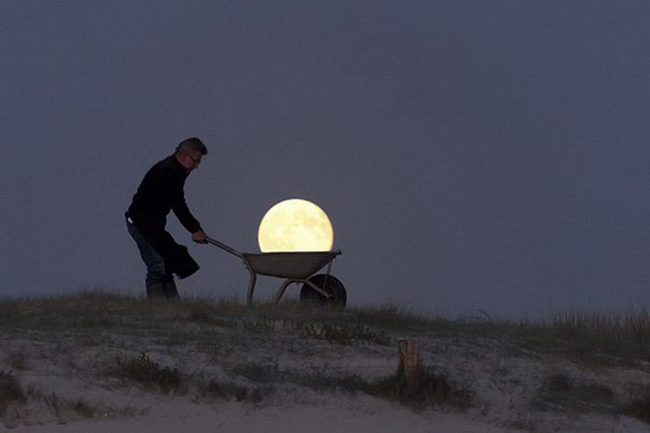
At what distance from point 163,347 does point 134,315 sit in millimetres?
1997

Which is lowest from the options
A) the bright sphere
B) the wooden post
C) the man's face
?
the wooden post

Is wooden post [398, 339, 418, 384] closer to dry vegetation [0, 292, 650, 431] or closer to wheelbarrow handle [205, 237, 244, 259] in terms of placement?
dry vegetation [0, 292, 650, 431]

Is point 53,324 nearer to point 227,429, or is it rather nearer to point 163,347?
point 163,347

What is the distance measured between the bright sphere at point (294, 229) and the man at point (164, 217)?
34.5 inches

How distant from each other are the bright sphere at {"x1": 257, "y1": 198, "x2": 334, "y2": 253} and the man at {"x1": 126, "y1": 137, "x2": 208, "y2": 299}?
88cm

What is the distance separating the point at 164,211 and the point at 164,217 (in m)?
0.08

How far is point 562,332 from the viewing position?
1358cm

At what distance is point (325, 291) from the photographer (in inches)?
558

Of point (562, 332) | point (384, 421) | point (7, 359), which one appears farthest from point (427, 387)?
point (562, 332)

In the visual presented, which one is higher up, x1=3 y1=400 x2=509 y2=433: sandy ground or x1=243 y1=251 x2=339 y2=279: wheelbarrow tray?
x1=243 y1=251 x2=339 y2=279: wheelbarrow tray

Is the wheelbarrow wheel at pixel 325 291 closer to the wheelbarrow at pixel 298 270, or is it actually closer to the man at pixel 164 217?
the wheelbarrow at pixel 298 270

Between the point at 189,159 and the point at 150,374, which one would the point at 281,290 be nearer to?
the point at 189,159

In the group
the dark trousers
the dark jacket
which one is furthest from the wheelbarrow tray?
the dark trousers

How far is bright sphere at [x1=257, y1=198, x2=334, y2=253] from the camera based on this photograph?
14.2m
